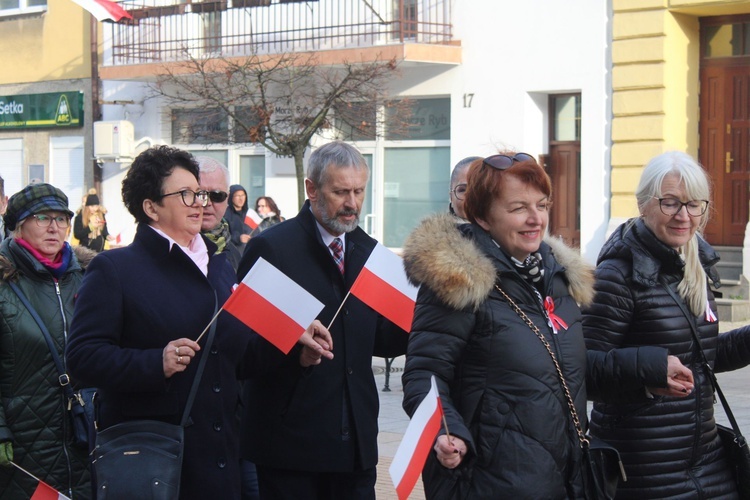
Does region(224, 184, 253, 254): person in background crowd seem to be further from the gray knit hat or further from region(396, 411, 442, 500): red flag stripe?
region(396, 411, 442, 500): red flag stripe

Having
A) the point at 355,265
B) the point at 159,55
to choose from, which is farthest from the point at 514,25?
the point at 355,265

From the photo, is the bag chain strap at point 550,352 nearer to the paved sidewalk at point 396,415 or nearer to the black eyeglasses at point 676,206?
the black eyeglasses at point 676,206

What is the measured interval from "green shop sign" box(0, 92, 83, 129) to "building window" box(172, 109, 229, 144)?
2678 millimetres

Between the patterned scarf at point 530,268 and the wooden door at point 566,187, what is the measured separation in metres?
15.3

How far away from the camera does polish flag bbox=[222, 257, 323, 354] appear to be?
4512mm

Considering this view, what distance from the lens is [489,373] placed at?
12.4 ft

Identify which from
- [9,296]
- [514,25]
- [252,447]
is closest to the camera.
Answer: [252,447]

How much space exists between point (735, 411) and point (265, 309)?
6697 mm

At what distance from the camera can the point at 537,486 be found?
3.72 m

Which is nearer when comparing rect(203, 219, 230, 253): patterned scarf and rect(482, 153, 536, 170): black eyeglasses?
rect(482, 153, 536, 170): black eyeglasses

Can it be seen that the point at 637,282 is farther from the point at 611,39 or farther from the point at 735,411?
the point at 611,39

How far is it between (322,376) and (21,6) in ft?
77.0

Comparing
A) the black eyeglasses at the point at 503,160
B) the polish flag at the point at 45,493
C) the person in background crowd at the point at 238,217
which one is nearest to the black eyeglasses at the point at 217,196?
the polish flag at the point at 45,493

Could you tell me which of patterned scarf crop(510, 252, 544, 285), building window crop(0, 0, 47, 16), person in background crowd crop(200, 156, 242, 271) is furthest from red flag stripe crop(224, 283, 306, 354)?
building window crop(0, 0, 47, 16)
